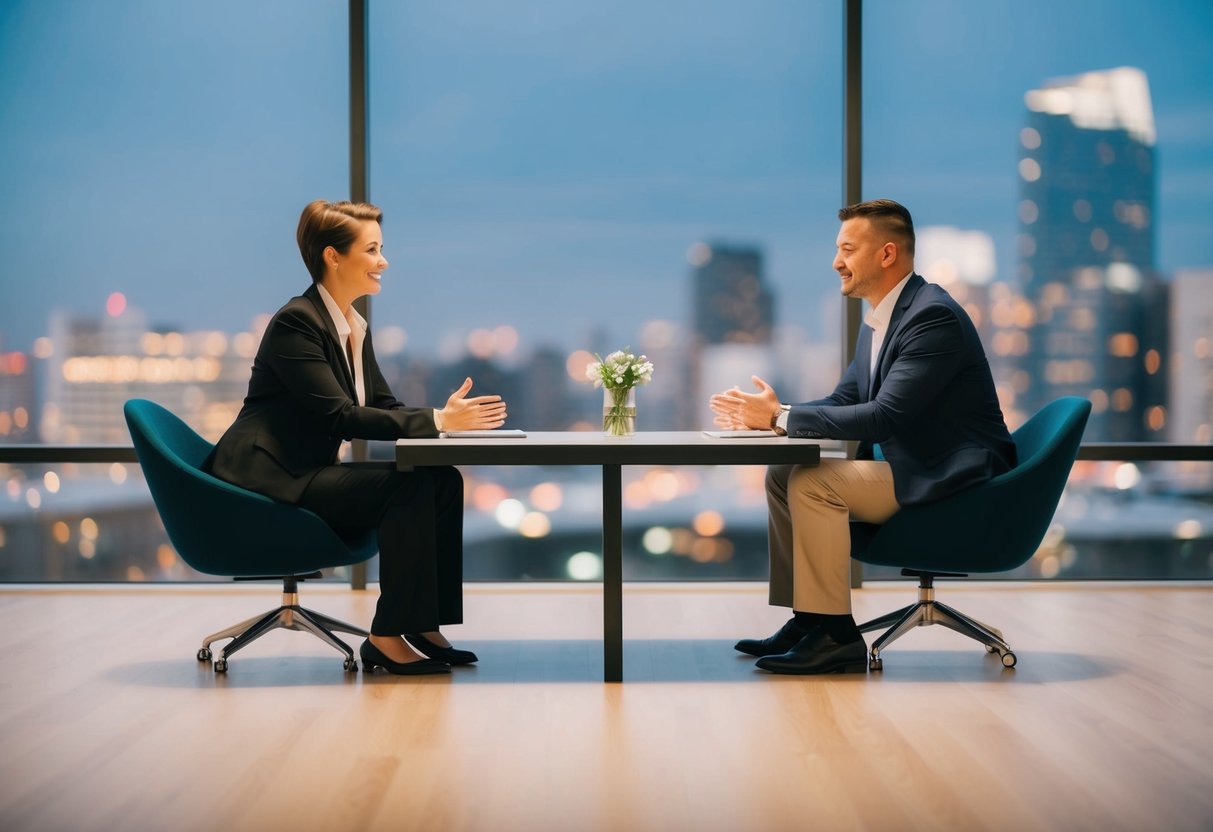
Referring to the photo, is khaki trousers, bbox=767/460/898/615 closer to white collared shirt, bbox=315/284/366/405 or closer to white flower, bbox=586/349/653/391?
white flower, bbox=586/349/653/391

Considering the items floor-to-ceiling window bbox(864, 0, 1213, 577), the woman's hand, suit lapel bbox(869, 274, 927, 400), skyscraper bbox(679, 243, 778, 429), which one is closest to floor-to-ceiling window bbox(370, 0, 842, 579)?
skyscraper bbox(679, 243, 778, 429)

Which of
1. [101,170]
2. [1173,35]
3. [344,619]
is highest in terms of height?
[1173,35]

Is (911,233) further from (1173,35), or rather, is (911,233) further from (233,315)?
(233,315)

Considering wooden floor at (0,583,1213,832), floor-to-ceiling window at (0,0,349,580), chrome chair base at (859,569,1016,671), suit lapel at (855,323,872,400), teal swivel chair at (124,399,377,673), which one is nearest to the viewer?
wooden floor at (0,583,1213,832)

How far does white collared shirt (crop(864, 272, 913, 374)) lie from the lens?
3.84 metres

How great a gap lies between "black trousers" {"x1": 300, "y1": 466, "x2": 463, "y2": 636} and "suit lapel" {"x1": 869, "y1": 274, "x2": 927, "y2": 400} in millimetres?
1411

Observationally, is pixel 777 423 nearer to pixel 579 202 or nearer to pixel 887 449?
pixel 887 449

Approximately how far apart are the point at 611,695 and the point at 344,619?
153 cm

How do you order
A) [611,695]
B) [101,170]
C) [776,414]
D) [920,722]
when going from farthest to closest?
[101,170] < [776,414] < [611,695] < [920,722]

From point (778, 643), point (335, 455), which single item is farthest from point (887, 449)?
point (335, 455)

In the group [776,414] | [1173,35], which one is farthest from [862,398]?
[1173,35]

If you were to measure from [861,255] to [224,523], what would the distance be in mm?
2067

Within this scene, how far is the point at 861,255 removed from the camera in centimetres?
383

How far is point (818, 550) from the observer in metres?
3.58
